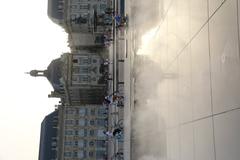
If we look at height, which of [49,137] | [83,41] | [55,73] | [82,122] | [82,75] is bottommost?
[49,137]

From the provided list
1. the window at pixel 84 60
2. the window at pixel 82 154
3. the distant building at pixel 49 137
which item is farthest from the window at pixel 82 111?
the distant building at pixel 49 137

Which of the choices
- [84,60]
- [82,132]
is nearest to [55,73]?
[84,60]

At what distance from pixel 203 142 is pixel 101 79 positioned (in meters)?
77.0

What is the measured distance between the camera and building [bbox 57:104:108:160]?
83312 mm

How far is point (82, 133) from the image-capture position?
8394 cm

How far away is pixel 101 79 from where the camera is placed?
84625mm

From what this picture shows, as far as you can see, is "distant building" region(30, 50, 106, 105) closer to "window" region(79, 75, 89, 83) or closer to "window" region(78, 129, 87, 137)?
"window" region(79, 75, 89, 83)

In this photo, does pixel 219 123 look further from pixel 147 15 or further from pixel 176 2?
pixel 147 15

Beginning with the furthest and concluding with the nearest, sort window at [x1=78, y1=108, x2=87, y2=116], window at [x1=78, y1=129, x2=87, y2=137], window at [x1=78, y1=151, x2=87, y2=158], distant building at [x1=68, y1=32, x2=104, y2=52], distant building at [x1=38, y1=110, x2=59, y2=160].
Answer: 1. distant building at [x1=38, y1=110, x2=59, y2=160]
2. distant building at [x1=68, y1=32, x2=104, y2=52]
3. window at [x1=78, y1=108, x2=87, y2=116]
4. window at [x1=78, y1=129, x2=87, y2=137]
5. window at [x1=78, y1=151, x2=87, y2=158]

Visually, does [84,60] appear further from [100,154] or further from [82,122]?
[100,154]

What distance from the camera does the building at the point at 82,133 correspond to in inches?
3280

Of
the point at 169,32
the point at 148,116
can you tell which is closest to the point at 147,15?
the point at 148,116

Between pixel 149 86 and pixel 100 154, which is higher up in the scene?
pixel 149 86

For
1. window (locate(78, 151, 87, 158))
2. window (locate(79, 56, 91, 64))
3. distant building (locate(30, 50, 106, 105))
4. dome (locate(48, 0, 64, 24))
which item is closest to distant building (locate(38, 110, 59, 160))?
distant building (locate(30, 50, 106, 105))
